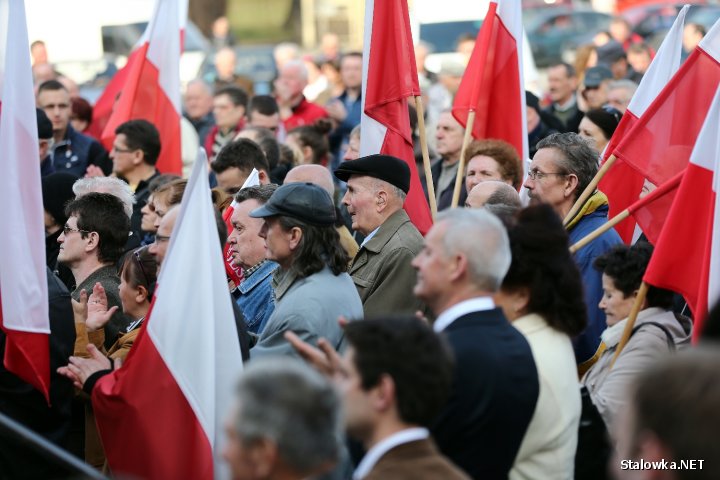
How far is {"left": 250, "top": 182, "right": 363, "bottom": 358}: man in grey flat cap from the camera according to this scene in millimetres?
5000

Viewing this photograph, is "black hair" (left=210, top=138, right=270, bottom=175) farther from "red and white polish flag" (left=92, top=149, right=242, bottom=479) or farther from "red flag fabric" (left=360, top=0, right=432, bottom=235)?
"red and white polish flag" (left=92, top=149, right=242, bottom=479)

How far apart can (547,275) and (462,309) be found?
55 cm

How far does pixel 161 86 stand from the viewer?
1027 cm

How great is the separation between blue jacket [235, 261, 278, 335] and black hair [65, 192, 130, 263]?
0.88 meters

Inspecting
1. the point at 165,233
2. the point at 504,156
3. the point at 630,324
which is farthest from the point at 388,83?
the point at 630,324

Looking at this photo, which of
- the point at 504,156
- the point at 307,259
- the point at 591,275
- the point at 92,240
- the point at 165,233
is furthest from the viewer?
the point at 504,156

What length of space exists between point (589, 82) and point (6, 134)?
23.6ft

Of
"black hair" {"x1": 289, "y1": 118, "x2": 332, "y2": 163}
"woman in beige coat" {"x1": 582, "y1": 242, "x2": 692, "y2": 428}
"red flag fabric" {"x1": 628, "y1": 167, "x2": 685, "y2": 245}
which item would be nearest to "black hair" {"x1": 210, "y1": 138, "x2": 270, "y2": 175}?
"black hair" {"x1": 289, "y1": 118, "x2": 332, "y2": 163}

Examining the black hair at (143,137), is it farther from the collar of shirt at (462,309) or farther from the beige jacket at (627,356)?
→ the collar of shirt at (462,309)

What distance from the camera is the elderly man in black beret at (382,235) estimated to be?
6020 mm

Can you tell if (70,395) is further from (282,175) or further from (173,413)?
(282,175)

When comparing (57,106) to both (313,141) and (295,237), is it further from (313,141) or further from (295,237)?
(295,237)

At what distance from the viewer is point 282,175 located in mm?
9430

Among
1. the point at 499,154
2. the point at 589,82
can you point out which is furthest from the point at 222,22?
the point at 499,154
